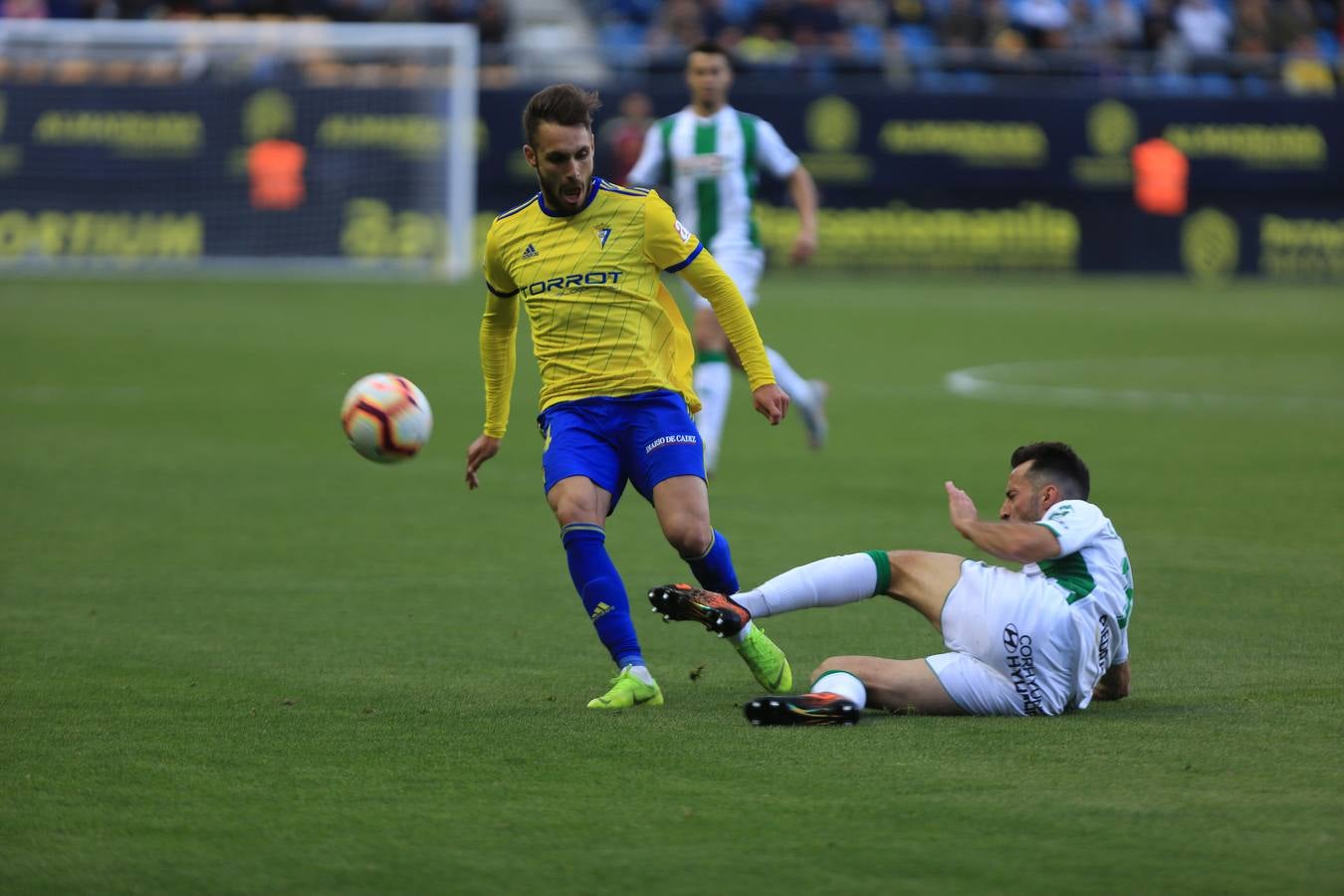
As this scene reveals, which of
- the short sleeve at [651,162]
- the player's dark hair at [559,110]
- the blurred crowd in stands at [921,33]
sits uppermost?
the blurred crowd in stands at [921,33]

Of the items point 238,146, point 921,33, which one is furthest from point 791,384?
point 921,33

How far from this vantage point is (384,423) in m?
6.59

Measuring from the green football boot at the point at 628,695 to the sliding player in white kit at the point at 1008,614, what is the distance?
31cm

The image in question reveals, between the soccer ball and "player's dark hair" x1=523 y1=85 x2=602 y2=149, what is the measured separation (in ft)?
3.57

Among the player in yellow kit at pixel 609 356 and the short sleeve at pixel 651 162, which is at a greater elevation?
the short sleeve at pixel 651 162

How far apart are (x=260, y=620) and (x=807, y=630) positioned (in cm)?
206

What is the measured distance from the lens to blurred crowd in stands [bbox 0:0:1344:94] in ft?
90.7

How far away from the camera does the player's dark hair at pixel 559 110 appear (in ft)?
19.4

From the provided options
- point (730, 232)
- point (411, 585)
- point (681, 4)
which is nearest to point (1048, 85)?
point (681, 4)

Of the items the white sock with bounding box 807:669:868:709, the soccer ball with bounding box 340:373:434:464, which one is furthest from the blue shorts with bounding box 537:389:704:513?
the white sock with bounding box 807:669:868:709

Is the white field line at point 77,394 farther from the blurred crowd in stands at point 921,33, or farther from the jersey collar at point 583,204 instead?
the blurred crowd in stands at point 921,33

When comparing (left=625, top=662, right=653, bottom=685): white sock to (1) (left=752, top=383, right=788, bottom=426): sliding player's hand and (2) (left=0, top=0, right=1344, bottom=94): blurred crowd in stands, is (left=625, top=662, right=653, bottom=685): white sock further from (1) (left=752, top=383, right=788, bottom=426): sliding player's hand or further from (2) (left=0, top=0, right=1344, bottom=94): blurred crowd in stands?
(2) (left=0, top=0, right=1344, bottom=94): blurred crowd in stands

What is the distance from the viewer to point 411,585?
8.16 metres

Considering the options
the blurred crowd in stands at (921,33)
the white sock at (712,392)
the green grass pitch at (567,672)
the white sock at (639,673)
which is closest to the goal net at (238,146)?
the blurred crowd in stands at (921,33)
